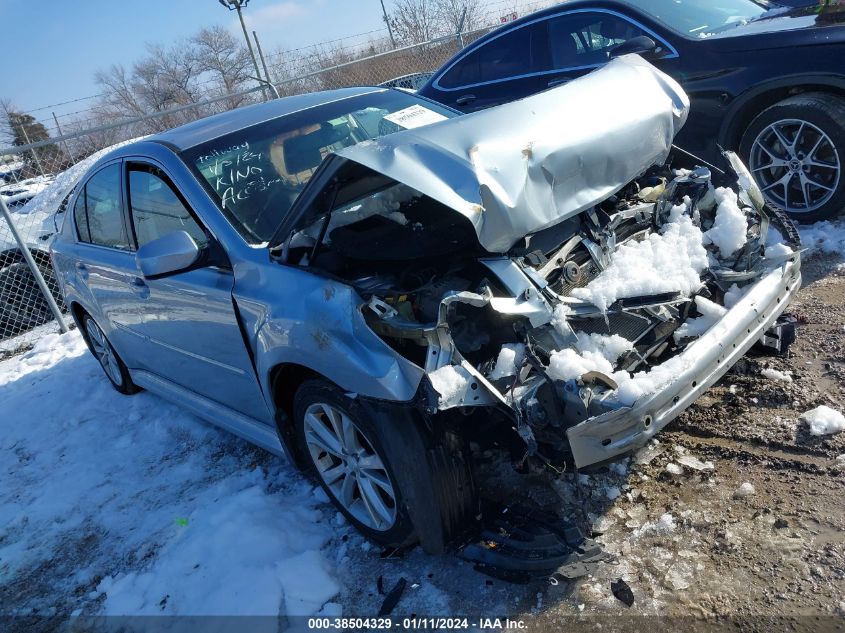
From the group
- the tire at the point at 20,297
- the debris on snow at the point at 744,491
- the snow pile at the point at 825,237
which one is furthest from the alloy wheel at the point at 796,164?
the tire at the point at 20,297

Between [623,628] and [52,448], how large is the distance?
423cm

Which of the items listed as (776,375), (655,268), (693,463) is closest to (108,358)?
(655,268)

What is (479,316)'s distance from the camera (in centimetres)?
261

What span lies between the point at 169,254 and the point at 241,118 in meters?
1.14

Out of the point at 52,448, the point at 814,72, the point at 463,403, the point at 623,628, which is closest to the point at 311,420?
the point at 463,403

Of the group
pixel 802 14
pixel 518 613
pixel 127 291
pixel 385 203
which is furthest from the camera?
pixel 802 14

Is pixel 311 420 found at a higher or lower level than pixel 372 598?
higher

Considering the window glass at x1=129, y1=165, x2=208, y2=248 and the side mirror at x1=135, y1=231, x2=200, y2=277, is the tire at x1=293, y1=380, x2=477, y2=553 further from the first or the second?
the window glass at x1=129, y1=165, x2=208, y2=248

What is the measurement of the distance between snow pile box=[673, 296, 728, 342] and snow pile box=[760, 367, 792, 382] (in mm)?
779

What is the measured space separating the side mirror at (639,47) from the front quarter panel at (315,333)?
3.71m

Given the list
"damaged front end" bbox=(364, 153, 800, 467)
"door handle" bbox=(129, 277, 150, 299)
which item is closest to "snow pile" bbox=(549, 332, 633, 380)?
"damaged front end" bbox=(364, 153, 800, 467)

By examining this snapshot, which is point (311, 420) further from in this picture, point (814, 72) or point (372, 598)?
point (814, 72)

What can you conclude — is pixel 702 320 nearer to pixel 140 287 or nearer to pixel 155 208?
pixel 155 208

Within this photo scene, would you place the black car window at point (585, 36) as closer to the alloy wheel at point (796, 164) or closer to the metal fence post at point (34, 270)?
the alloy wheel at point (796, 164)
